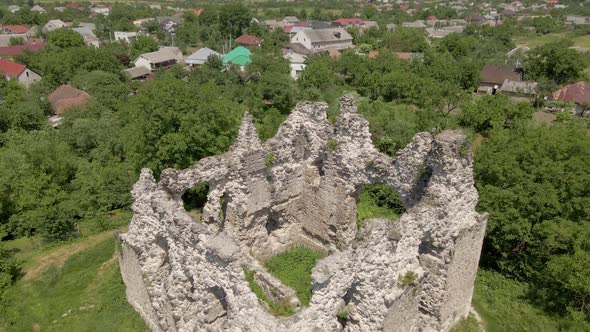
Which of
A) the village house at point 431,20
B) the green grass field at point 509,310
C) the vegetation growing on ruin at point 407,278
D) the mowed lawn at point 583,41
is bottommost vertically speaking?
the green grass field at point 509,310

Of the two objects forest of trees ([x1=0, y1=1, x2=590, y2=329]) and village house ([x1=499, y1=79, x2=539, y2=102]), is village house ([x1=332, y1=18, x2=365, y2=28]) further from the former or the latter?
village house ([x1=499, y1=79, x2=539, y2=102])

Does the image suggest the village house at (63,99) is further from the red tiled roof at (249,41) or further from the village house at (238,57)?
the red tiled roof at (249,41)

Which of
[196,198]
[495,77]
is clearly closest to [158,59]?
[196,198]

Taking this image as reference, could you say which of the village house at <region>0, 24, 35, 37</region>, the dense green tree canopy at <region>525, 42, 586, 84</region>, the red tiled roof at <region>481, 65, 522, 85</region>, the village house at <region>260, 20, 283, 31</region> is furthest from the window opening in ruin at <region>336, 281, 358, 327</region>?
the village house at <region>0, 24, 35, 37</region>

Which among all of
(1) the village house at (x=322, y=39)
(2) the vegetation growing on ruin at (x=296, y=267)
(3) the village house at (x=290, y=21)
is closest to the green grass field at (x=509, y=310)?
(2) the vegetation growing on ruin at (x=296, y=267)

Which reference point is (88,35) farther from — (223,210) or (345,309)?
(345,309)

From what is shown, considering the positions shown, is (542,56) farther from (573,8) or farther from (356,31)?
(573,8)
